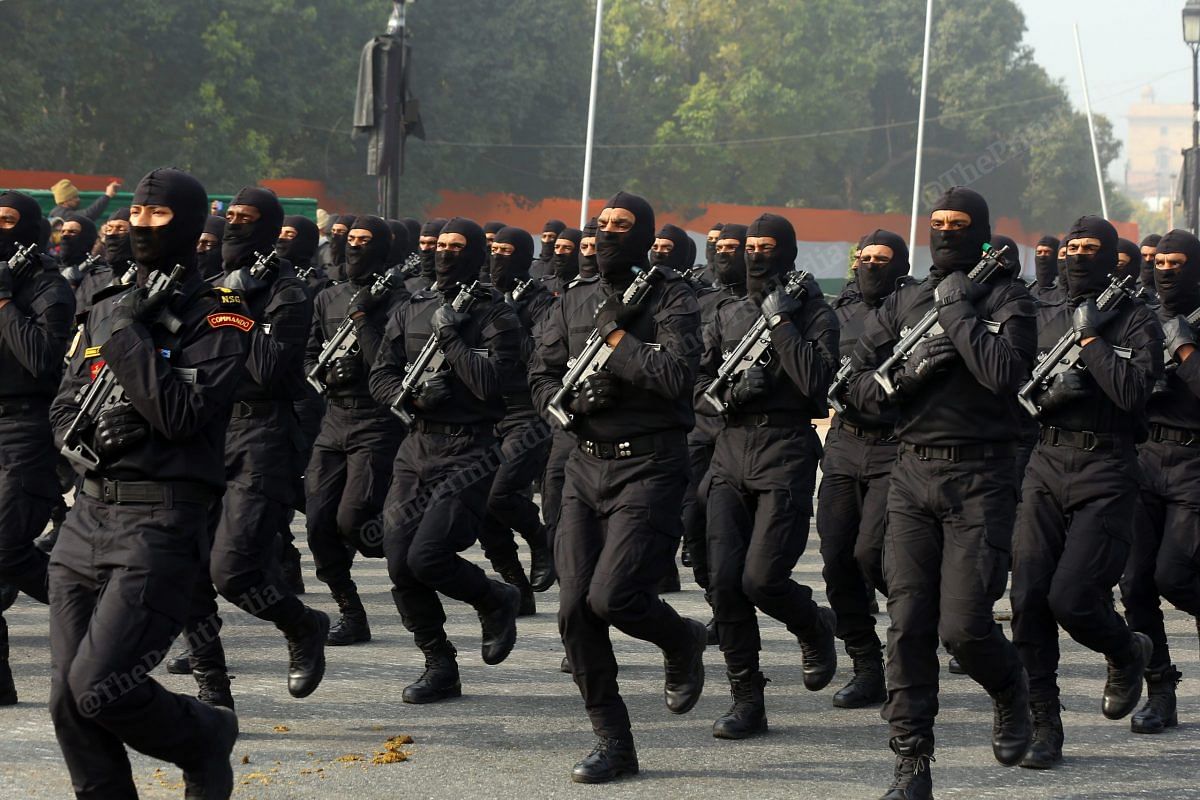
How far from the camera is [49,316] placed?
322 inches

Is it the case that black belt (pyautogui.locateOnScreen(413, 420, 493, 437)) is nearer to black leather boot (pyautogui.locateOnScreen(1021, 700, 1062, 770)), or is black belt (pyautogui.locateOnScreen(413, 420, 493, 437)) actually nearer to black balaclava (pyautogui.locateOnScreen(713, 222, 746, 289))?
black balaclava (pyautogui.locateOnScreen(713, 222, 746, 289))

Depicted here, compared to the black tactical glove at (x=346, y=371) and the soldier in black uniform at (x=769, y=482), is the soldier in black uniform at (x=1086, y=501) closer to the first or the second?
the soldier in black uniform at (x=769, y=482)

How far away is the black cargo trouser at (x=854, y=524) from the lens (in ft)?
26.9

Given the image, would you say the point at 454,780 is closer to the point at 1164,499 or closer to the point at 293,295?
the point at 293,295

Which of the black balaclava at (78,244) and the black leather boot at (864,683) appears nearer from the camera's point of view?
the black leather boot at (864,683)

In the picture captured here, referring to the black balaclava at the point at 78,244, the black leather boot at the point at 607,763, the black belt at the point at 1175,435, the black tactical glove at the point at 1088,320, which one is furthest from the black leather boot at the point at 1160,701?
the black balaclava at the point at 78,244

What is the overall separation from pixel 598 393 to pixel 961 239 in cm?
152

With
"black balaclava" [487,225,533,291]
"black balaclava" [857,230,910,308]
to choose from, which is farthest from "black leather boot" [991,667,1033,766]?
"black balaclava" [487,225,533,291]

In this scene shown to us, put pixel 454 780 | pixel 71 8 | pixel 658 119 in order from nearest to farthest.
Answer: pixel 454 780 → pixel 71 8 → pixel 658 119

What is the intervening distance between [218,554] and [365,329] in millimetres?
1897

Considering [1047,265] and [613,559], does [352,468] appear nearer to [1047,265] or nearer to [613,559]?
[613,559]

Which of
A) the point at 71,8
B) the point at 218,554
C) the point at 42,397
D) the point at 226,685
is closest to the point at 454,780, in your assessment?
the point at 226,685

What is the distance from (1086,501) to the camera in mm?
7293

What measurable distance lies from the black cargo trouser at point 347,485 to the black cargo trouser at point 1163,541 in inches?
147
